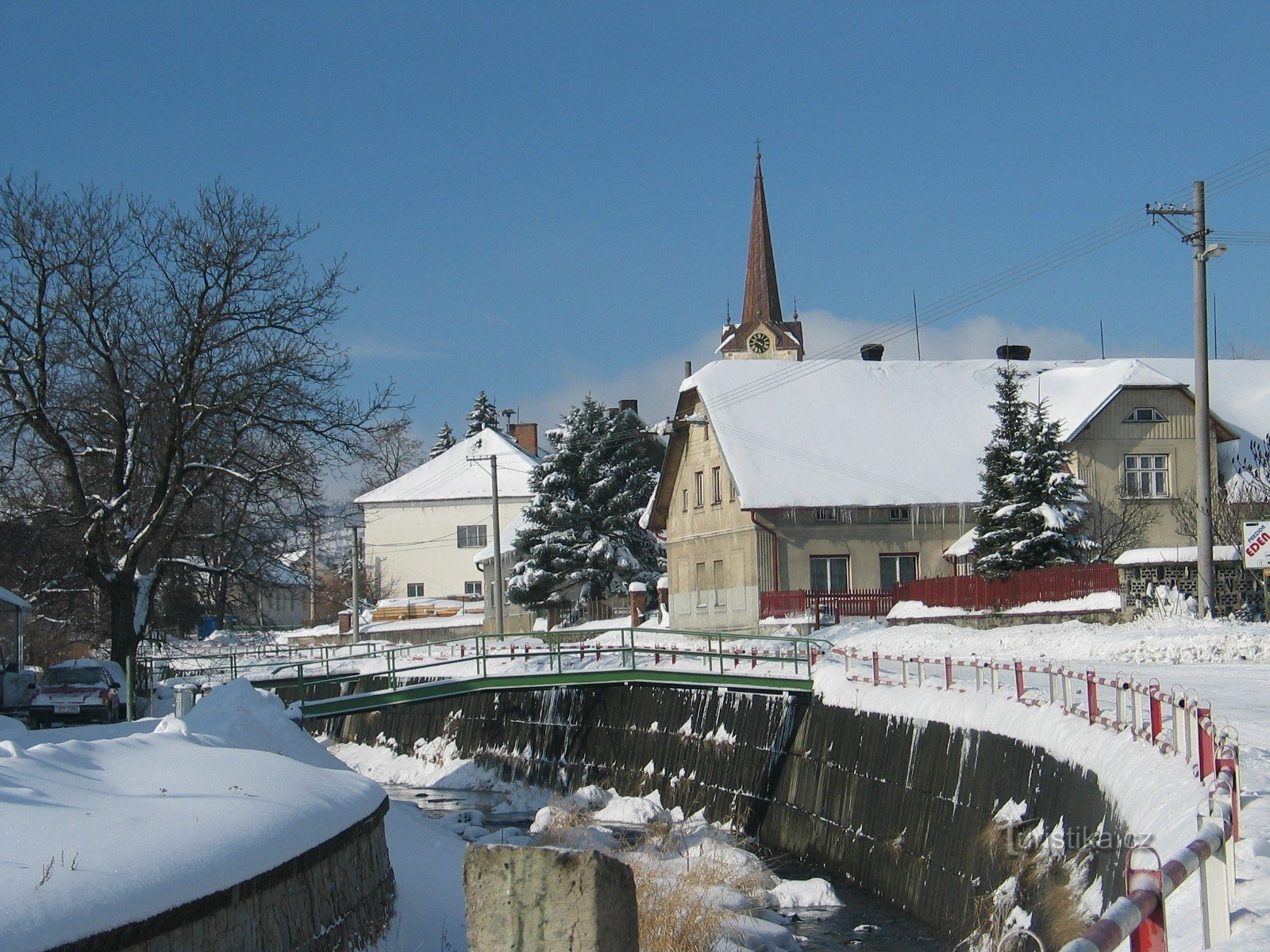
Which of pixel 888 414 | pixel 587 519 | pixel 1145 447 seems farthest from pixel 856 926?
pixel 587 519

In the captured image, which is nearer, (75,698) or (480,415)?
(75,698)

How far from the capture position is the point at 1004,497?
39.3 metres

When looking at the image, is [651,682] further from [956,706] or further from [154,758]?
[154,758]

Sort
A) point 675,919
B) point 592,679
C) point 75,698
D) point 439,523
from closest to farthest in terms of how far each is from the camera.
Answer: point 675,919 → point 75,698 → point 592,679 → point 439,523

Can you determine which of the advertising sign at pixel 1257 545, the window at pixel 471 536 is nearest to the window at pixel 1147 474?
the advertising sign at pixel 1257 545

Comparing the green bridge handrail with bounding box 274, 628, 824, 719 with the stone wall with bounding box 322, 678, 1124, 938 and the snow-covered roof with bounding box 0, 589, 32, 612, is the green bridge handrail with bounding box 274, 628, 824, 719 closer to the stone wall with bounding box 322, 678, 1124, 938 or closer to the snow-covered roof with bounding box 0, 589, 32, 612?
the stone wall with bounding box 322, 678, 1124, 938

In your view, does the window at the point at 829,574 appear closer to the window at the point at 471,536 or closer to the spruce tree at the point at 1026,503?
the spruce tree at the point at 1026,503

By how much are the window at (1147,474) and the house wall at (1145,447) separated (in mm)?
162

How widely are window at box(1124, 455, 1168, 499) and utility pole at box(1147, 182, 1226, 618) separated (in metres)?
12.6

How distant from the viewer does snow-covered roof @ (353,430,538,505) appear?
87.3m

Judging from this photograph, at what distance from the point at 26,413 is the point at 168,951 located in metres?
23.7

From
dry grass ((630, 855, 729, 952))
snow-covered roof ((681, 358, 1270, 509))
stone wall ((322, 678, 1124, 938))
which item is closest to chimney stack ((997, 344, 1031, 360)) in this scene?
snow-covered roof ((681, 358, 1270, 509))

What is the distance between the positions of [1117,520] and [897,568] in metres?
6.89

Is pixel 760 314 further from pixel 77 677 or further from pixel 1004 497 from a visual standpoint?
pixel 77 677
